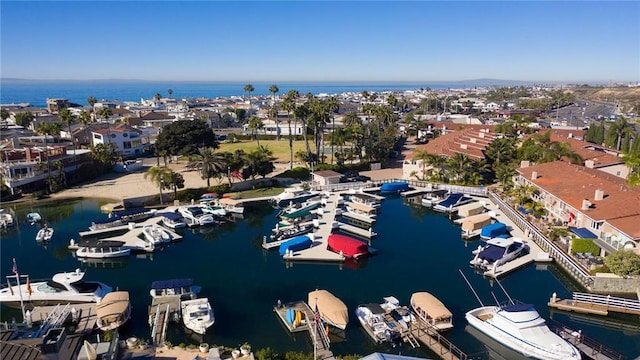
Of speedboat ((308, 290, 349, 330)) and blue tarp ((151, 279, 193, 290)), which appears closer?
speedboat ((308, 290, 349, 330))

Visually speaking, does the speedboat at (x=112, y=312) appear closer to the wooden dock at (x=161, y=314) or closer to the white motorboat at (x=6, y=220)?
the wooden dock at (x=161, y=314)

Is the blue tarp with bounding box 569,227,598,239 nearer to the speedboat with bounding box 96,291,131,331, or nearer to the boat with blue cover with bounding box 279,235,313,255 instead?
the boat with blue cover with bounding box 279,235,313,255

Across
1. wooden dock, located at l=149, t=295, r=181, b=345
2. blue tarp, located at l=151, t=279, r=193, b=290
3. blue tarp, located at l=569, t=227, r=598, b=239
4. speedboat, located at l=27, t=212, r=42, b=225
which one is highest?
blue tarp, located at l=569, t=227, r=598, b=239

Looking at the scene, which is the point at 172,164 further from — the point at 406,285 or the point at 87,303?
the point at 406,285

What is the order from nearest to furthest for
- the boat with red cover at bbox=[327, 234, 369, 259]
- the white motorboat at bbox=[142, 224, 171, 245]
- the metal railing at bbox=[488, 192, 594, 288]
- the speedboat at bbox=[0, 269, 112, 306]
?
the speedboat at bbox=[0, 269, 112, 306], the metal railing at bbox=[488, 192, 594, 288], the boat with red cover at bbox=[327, 234, 369, 259], the white motorboat at bbox=[142, 224, 171, 245]

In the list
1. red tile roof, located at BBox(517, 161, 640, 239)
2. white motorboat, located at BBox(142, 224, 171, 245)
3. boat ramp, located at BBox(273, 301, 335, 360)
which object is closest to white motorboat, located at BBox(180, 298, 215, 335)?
boat ramp, located at BBox(273, 301, 335, 360)

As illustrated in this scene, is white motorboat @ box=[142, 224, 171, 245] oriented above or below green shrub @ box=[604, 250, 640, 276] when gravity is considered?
below
